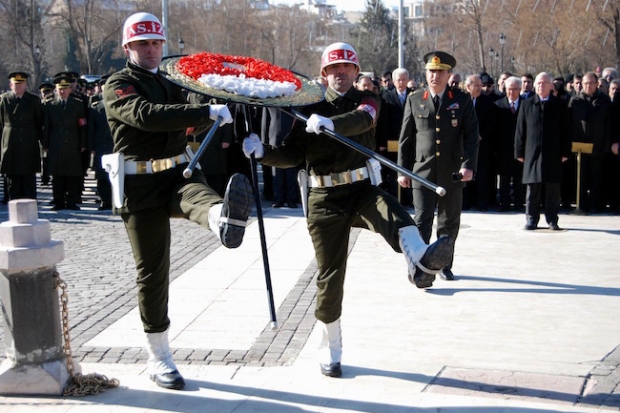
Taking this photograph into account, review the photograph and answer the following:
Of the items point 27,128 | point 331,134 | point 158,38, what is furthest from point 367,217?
point 27,128

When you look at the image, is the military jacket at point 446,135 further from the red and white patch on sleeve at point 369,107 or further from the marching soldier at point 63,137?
the marching soldier at point 63,137

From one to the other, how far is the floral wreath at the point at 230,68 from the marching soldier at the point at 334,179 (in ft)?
1.14

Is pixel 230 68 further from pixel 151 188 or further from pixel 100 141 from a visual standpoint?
pixel 100 141

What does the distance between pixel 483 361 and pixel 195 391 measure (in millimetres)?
2109

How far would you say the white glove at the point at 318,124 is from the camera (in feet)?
19.8

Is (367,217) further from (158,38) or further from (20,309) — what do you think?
(20,309)

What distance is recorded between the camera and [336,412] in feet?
18.7

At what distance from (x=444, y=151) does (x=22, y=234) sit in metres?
4.91

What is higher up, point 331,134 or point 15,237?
point 331,134

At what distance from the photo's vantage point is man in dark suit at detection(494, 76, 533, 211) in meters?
14.6

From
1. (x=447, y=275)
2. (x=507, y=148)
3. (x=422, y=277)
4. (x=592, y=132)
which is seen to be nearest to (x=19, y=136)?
(x=507, y=148)

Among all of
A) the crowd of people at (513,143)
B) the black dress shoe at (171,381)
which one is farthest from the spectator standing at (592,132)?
the black dress shoe at (171,381)

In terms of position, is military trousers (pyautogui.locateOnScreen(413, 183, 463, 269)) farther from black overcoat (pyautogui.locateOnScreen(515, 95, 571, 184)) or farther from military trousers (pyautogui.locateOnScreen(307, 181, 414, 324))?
black overcoat (pyautogui.locateOnScreen(515, 95, 571, 184))

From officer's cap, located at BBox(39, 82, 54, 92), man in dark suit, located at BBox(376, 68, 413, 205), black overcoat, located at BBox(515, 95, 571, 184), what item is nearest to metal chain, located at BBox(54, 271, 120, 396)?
black overcoat, located at BBox(515, 95, 571, 184)
